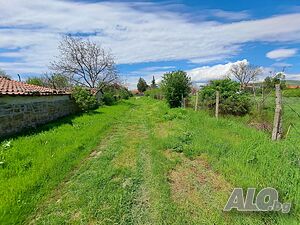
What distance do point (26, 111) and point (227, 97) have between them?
11.8 metres

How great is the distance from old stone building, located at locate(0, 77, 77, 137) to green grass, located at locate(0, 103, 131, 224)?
191 cm

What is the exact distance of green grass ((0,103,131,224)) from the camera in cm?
436

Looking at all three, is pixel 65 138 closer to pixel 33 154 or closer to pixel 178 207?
pixel 33 154

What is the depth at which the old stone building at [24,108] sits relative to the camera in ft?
33.7

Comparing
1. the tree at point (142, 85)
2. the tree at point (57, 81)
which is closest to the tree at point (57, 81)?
the tree at point (57, 81)

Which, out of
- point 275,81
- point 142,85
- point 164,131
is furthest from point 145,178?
point 142,85

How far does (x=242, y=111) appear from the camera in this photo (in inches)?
632

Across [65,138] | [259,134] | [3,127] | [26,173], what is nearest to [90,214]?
[26,173]

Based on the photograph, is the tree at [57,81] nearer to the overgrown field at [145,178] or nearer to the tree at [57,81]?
the tree at [57,81]

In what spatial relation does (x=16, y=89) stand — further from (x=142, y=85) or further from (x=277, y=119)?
(x=142, y=85)

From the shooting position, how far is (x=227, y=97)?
54.9 ft

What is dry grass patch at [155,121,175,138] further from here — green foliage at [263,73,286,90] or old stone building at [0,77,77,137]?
green foliage at [263,73,286,90]

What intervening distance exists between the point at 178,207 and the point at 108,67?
121 ft

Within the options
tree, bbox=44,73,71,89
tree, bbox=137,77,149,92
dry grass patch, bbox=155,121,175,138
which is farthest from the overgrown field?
tree, bbox=137,77,149,92
